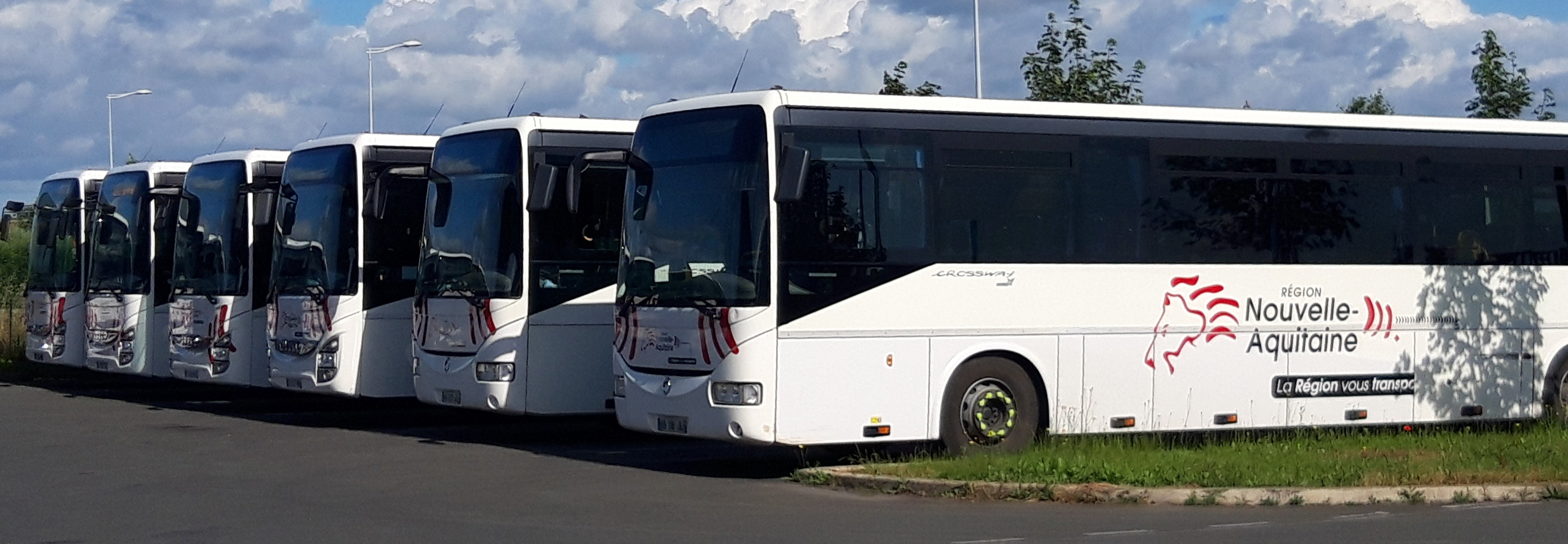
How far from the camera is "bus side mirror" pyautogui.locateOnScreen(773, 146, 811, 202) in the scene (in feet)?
47.7

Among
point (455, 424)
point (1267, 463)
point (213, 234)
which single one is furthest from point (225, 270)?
point (1267, 463)

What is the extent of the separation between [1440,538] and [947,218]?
17.6 ft

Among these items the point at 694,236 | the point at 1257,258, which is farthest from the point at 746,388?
the point at 1257,258

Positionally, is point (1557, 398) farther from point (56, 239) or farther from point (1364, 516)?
point (56, 239)

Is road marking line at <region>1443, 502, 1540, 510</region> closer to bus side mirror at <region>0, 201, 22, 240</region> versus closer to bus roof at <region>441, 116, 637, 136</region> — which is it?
bus roof at <region>441, 116, 637, 136</region>

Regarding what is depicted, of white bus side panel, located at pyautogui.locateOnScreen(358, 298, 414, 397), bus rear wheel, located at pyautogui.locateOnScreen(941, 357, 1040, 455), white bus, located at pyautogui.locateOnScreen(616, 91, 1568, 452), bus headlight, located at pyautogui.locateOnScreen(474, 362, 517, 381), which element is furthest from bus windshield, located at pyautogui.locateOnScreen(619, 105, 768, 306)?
white bus side panel, located at pyautogui.locateOnScreen(358, 298, 414, 397)

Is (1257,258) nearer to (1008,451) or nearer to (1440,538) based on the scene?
(1008,451)

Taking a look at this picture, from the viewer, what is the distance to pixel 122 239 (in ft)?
84.2

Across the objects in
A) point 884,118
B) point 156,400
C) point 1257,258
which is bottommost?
point 156,400

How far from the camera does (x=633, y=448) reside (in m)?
18.7

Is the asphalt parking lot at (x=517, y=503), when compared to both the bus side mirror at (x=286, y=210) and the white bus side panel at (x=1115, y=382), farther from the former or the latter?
the white bus side panel at (x=1115, y=382)

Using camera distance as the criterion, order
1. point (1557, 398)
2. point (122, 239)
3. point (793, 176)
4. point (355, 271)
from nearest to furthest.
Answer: point (793, 176) → point (1557, 398) → point (355, 271) → point (122, 239)

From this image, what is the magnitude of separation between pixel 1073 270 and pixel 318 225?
8644mm

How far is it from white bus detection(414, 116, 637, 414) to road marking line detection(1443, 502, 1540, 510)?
8.06 meters
